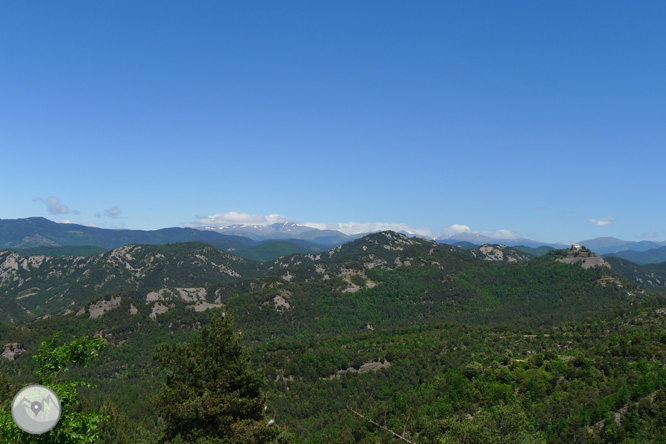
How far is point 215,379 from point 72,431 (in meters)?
17.2

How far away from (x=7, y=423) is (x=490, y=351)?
15123cm

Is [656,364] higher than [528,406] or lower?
higher

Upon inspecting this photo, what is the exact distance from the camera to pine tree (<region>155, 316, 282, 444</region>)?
27.7 metres

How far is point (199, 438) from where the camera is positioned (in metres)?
27.2

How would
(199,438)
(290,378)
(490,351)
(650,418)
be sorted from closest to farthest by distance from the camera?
(199,438) < (650,418) < (490,351) < (290,378)

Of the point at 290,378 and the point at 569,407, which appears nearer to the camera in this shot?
the point at 569,407

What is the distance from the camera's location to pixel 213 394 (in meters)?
28.9

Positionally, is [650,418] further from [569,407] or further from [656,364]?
[656,364]

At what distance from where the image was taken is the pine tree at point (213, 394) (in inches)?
1090

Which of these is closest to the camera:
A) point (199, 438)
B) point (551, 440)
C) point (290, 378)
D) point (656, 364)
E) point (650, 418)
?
point (199, 438)

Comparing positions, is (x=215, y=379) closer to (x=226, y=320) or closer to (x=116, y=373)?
(x=226, y=320)

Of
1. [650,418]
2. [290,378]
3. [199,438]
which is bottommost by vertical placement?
[290,378]

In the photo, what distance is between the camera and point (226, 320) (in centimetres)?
3281

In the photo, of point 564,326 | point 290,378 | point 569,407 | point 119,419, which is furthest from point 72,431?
point 564,326
